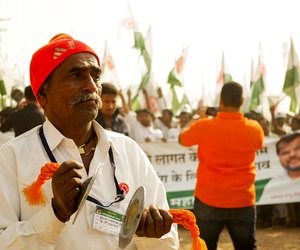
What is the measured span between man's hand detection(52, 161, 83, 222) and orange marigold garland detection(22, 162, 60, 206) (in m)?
0.14

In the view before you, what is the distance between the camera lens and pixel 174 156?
28.5 feet

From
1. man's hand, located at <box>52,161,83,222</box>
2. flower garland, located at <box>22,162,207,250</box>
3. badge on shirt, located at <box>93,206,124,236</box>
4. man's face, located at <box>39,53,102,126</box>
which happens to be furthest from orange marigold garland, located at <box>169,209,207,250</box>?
man's face, located at <box>39,53,102,126</box>

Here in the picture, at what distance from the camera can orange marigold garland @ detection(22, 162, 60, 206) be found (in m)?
1.98

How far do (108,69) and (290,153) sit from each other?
19.0 feet

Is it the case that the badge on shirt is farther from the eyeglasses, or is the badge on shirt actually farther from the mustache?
the mustache

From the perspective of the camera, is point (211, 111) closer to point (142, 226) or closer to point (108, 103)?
point (108, 103)

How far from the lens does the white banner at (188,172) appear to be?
340 inches

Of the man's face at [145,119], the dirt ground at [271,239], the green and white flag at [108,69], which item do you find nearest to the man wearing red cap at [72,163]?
the dirt ground at [271,239]

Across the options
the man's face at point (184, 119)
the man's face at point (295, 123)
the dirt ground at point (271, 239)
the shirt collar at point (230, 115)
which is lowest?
the dirt ground at point (271, 239)

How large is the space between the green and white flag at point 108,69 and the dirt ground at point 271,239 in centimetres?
500

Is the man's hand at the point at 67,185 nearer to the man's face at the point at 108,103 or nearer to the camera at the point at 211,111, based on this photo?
the camera at the point at 211,111

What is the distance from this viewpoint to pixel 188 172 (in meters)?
8.72

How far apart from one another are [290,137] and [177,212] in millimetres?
7283

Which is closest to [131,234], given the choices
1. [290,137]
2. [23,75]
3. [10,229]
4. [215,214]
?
[10,229]
